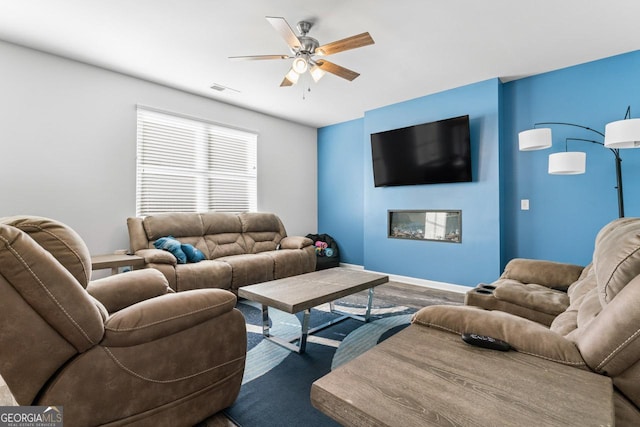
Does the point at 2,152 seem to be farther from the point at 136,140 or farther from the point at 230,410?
the point at 230,410

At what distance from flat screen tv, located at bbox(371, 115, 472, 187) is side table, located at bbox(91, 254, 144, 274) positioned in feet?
11.2

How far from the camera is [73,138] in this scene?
10.7 ft

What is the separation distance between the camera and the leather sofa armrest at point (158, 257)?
3021mm

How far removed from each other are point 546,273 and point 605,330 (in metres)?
1.73

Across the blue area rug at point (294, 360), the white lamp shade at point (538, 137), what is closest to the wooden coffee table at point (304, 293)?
the blue area rug at point (294, 360)

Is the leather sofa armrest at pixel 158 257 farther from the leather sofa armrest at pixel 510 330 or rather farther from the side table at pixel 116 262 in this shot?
the leather sofa armrest at pixel 510 330

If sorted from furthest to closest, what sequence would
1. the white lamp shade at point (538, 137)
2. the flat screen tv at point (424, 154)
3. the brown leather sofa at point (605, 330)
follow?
the flat screen tv at point (424, 154), the white lamp shade at point (538, 137), the brown leather sofa at point (605, 330)

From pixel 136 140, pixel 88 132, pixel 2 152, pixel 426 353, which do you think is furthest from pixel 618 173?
pixel 2 152

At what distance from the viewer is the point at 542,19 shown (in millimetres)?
2543

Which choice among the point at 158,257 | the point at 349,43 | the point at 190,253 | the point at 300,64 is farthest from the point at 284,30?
the point at 190,253

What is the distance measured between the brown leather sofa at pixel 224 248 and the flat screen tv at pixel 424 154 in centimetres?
169

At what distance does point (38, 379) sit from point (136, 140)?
3325 mm

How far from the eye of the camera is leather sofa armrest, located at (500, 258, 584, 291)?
2.24 metres

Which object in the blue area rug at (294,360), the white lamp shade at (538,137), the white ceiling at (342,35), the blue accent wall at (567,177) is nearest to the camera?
the blue area rug at (294,360)
